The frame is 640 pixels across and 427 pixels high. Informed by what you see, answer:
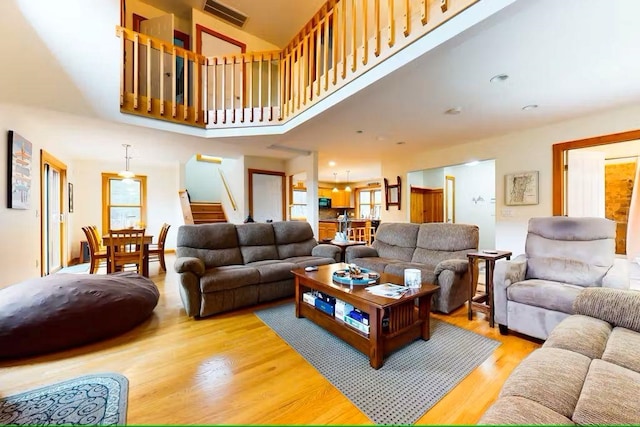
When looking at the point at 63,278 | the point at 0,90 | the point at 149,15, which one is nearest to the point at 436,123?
the point at 63,278

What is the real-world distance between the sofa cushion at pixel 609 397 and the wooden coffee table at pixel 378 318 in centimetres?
99

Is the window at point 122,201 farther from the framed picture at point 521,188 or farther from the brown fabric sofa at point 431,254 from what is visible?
the framed picture at point 521,188

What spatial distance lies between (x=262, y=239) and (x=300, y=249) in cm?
60

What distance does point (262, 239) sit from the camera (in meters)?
3.76

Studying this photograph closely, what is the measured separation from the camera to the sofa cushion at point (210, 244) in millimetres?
3166

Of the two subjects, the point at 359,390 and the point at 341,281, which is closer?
the point at 359,390

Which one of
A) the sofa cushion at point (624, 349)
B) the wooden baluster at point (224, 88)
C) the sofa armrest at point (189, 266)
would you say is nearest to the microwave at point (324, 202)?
the wooden baluster at point (224, 88)

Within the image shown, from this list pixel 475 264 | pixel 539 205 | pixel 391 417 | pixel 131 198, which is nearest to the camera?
pixel 391 417

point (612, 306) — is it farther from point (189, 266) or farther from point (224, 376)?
point (189, 266)

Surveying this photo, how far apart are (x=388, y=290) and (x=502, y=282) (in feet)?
3.68

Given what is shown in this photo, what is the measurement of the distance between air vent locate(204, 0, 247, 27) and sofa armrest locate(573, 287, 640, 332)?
6.51 metres

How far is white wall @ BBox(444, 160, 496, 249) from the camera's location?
6164mm

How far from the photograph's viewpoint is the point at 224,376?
174cm

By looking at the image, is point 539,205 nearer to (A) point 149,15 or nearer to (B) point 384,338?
(B) point 384,338
